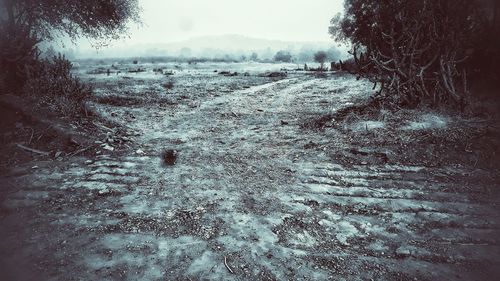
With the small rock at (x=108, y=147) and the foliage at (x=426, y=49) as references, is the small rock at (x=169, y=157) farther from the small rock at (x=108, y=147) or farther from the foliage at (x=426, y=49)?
the foliage at (x=426, y=49)

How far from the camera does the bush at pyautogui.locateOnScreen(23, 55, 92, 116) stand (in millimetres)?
8227

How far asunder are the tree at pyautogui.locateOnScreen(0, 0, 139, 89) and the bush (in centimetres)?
69

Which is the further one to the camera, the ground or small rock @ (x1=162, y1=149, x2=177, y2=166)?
small rock @ (x1=162, y1=149, x2=177, y2=166)

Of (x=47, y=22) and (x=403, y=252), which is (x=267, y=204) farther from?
(x=47, y=22)

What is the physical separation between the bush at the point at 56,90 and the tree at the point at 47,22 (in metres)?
0.69

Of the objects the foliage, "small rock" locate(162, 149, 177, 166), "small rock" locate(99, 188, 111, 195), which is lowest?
"small rock" locate(99, 188, 111, 195)

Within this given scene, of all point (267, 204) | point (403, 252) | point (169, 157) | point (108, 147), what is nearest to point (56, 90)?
point (108, 147)

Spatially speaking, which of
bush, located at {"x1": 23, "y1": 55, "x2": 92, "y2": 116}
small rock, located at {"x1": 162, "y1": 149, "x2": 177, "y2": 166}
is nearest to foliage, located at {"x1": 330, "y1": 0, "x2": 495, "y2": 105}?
small rock, located at {"x1": 162, "y1": 149, "x2": 177, "y2": 166}

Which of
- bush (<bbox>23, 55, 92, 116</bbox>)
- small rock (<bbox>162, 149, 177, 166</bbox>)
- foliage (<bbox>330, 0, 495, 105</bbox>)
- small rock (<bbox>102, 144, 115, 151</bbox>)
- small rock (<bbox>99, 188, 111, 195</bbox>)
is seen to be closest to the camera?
small rock (<bbox>99, 188, 111, 195</bbox>)

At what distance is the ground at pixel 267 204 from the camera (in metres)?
3.31

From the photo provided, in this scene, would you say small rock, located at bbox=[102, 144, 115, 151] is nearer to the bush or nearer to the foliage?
the bush

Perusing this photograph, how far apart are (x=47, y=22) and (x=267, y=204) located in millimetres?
13303

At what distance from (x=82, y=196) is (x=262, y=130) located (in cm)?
473

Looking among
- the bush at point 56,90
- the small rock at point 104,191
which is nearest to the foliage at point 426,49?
the small rock at point 104,191
